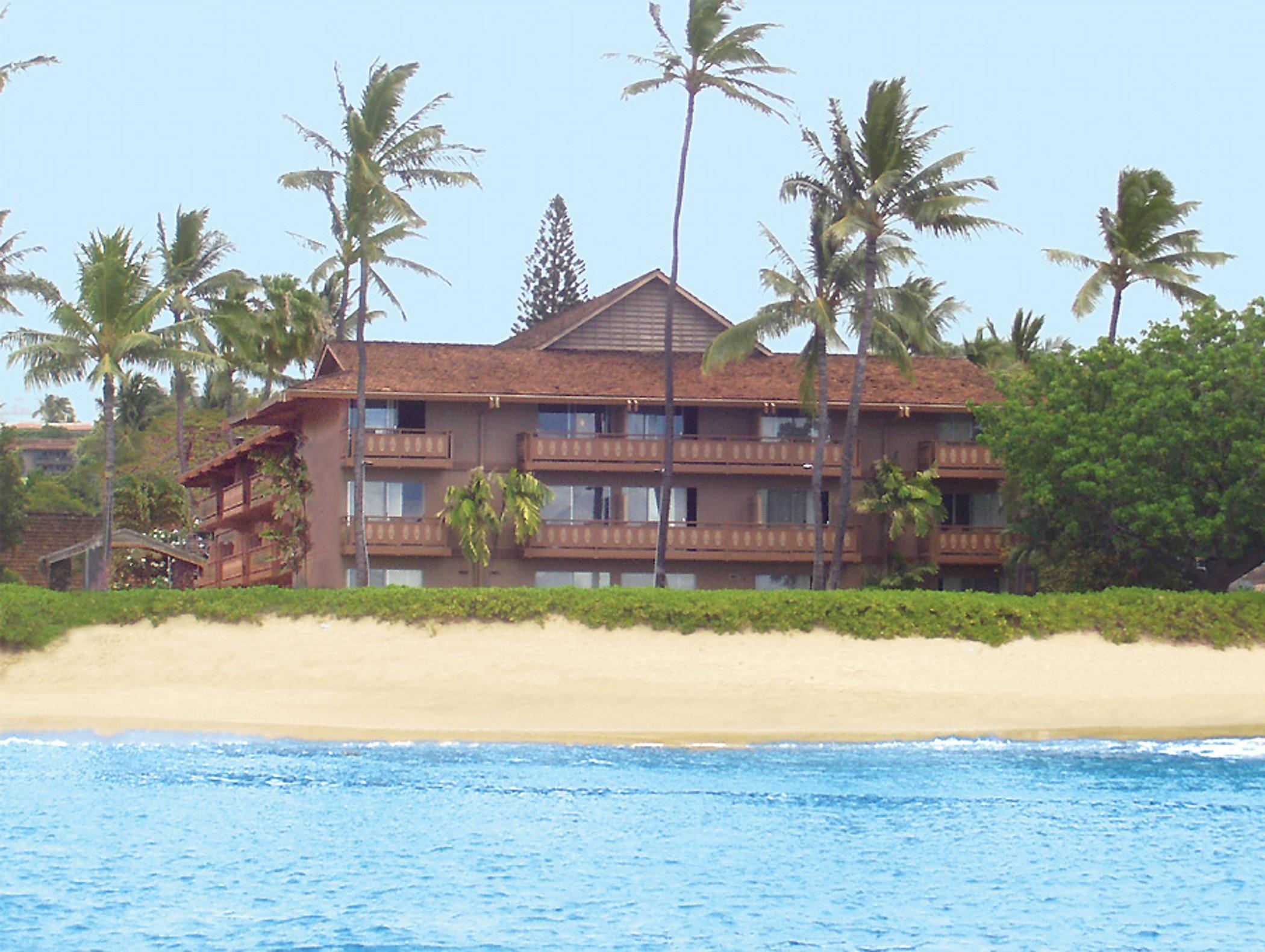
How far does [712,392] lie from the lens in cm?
5531

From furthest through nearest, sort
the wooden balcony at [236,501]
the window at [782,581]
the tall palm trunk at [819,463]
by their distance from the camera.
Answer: the wooden balcony at [236,501] → the window at [782,581] → the tall palm trunk at [819,463]

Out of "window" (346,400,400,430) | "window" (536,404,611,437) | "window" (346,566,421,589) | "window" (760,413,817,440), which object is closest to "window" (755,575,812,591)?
"window" (760,413,817,440)

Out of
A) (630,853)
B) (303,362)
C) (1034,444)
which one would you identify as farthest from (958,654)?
(303,362)

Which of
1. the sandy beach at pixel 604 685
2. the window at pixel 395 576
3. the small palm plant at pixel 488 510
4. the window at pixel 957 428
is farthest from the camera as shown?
the window at pixel 957 428

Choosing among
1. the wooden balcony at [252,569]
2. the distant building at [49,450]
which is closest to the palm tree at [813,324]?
the wooden balcony at [252,569]

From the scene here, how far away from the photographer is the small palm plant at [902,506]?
53.7 meters

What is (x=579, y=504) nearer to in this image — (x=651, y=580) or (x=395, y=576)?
(x=651, y=580)

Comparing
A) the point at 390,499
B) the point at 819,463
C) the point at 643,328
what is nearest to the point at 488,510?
the point at 390,499

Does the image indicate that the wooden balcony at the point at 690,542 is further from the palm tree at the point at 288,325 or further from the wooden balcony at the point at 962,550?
the palm tree at the point at 288,325

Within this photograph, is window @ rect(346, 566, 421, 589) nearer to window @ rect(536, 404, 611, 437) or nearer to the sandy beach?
window @ rect(536, 404, 611, 437)

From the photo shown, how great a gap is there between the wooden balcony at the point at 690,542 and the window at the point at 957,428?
15.3 ft

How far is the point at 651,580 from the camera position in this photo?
5481cm

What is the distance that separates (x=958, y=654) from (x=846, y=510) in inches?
503

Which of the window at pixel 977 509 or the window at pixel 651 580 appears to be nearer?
the window at pixel 651 580
